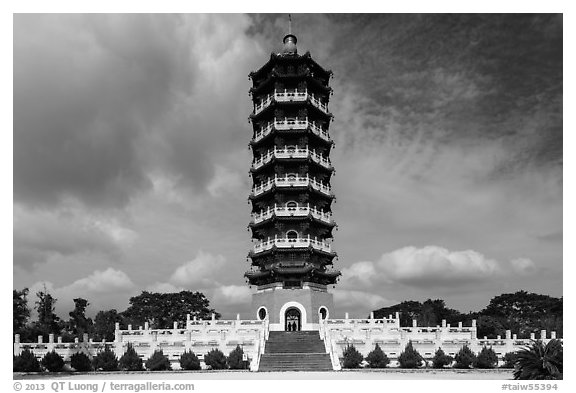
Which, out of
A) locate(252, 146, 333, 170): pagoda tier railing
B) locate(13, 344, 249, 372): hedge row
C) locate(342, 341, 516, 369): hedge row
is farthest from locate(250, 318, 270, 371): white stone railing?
locate(252, 146, 333, 170): pagoda tier railing

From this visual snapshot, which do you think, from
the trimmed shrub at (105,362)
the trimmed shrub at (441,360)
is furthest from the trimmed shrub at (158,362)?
the trimmed shrub at (441,360)

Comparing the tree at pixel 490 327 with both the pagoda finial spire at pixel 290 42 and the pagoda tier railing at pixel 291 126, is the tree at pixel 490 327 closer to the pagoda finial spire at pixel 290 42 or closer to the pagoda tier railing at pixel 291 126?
the pagoda tier railing at pixel 291 126

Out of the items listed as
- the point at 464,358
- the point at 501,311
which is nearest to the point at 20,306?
the point at 464,358

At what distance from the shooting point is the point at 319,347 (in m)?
33.2

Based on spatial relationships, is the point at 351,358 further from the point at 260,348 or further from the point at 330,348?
the point at 260,348

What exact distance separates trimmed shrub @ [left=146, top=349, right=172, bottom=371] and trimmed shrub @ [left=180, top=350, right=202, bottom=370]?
0.91 m

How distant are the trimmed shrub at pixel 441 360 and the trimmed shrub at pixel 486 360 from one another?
143 centimetres

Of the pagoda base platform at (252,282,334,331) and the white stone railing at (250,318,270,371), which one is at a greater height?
the pagoda base platform at (252,282,334,331)

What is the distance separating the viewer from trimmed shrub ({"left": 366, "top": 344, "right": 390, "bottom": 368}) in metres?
31.2

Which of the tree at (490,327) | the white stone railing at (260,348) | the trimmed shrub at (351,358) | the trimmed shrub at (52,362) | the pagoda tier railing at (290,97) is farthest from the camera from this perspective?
the tree at (490,327)

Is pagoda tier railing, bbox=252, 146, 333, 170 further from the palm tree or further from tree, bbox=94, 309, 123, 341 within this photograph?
tree, bbox=94, 309, 123, 341

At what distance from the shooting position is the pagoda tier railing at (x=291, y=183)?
146 ft

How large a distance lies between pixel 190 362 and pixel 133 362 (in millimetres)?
3320
